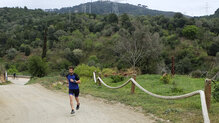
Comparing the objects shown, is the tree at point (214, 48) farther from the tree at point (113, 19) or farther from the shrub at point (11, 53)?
the shrub at point (11, 53)

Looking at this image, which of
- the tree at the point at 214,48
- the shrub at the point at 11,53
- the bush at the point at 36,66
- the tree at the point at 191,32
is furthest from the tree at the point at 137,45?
the shrub at the point at 11,53

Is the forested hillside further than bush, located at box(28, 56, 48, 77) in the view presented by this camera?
No

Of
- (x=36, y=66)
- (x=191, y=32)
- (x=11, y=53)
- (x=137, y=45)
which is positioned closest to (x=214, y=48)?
(x=191, y=32)

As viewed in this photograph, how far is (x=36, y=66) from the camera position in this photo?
1273 inches

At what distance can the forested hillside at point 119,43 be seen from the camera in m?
28.2

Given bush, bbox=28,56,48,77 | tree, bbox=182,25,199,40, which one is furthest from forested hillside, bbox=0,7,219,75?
bush, bbox=28,56,48,77

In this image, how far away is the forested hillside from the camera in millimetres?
28219

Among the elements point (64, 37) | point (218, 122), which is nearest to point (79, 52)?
point (64, 37)

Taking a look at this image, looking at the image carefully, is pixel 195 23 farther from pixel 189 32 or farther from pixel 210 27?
pixel 189 32

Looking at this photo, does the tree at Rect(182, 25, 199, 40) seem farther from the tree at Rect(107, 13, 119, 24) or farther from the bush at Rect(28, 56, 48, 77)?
the bush at Rect(28, 56, 48, 77)

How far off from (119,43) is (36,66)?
1300cm

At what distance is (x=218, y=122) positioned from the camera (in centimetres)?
561

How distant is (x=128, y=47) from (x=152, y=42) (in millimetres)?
3269

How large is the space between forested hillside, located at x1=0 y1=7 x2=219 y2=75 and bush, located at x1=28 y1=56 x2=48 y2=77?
36.4 ft
